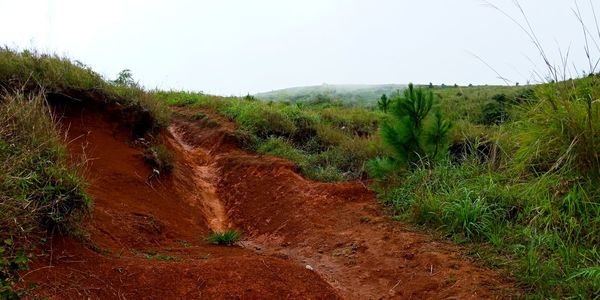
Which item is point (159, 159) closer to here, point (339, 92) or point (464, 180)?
point (464, 180)

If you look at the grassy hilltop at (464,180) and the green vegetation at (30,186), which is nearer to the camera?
the green vegetation at (30,186)

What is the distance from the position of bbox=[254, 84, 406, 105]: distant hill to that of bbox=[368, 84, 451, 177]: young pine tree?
15.4 meters

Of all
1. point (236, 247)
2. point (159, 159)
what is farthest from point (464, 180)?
point (159, 159)

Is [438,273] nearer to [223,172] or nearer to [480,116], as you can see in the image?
[223,172]

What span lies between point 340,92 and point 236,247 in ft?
65.2

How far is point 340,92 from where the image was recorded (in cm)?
2470

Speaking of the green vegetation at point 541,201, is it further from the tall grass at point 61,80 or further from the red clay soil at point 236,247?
the tall grass at point 61,80

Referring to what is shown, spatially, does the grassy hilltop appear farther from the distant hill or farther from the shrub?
the distant hill

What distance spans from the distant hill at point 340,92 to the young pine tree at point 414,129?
1537 cm

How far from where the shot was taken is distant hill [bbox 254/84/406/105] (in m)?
22.8

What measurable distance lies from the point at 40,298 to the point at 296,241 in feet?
10.5

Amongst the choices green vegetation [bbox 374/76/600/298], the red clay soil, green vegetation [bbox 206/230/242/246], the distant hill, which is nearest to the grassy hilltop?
green vegetation [bbox 374/76/600/298]

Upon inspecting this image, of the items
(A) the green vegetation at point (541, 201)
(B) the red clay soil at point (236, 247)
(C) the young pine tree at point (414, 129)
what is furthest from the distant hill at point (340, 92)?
(A) the green vegetation at point (541, 201)

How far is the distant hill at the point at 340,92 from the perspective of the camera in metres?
22.8
